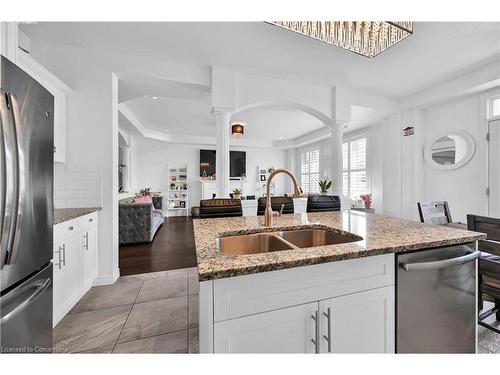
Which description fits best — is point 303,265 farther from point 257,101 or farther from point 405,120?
point 405,120

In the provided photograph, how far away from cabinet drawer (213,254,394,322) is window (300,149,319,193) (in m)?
6.94

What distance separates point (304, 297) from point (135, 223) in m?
3.87

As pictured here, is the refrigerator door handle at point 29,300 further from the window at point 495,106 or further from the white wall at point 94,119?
the window at point 495,106

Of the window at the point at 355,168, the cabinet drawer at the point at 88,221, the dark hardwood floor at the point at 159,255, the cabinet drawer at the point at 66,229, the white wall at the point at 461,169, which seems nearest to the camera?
the cabinet drawer at the point at 66,229

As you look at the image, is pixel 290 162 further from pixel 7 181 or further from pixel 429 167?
pixel 7 181

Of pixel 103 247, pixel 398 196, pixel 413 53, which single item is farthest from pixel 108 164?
pixel 398 196

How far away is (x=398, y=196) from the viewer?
4.39 metres

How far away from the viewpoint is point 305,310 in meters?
0.86

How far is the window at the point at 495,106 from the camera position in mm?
3182

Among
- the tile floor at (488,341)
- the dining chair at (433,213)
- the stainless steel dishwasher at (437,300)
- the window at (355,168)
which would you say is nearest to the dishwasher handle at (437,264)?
the stainless steel dishwasher at (437,300)

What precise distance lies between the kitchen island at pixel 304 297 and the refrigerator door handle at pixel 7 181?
30.3 inches

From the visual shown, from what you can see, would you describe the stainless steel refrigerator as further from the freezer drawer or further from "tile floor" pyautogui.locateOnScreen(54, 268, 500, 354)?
"tile floor" pyautogui.locateOnScreen(54, 268, 500, 354)

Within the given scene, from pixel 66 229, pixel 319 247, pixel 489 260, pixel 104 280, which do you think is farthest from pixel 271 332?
pixel 104 280

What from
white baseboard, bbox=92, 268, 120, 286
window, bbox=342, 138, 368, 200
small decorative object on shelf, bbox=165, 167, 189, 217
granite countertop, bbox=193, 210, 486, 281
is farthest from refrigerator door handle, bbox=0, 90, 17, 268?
small decorative object on shelf, bbox=165, 167, 189, 217
